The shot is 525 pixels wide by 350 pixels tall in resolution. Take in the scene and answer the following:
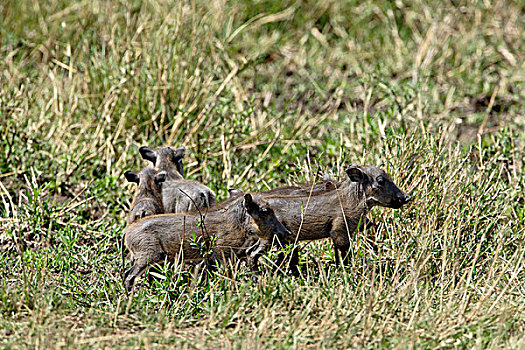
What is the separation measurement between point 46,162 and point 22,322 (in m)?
3.10

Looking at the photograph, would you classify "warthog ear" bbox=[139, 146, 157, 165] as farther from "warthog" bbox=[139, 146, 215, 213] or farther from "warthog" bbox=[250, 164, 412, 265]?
"warthog" bbox=[250, 164, 412, 265]

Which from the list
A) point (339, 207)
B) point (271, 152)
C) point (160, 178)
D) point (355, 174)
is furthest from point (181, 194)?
point (271, 152)

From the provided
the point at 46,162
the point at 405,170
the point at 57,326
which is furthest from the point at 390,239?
the point at 46,162

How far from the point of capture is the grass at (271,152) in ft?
17.3

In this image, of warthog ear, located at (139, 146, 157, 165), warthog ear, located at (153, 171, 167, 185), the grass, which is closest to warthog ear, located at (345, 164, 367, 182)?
the grass

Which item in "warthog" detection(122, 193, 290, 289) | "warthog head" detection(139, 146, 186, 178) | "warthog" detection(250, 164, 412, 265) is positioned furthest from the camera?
"warthog head" detection(139, 146, 186, 178)

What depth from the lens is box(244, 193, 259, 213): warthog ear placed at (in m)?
5.55

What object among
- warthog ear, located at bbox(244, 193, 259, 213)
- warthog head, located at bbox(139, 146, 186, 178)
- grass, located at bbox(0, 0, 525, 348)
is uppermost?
warthog ear, located at bbox(244, 193, 259, 213)

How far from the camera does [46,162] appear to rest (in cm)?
799

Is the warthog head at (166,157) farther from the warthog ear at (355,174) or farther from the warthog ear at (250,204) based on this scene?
the warthog ear at (355,174)

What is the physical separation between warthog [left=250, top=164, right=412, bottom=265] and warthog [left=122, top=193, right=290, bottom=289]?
0.40 feet

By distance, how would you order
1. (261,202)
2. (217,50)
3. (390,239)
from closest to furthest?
(261,202) → (390,239) → (217,50)

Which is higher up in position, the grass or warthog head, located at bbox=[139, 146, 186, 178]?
warthog head, located at bbox=[139, 146, 186, 178]

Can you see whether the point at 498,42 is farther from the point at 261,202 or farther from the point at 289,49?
the point at 261,202
